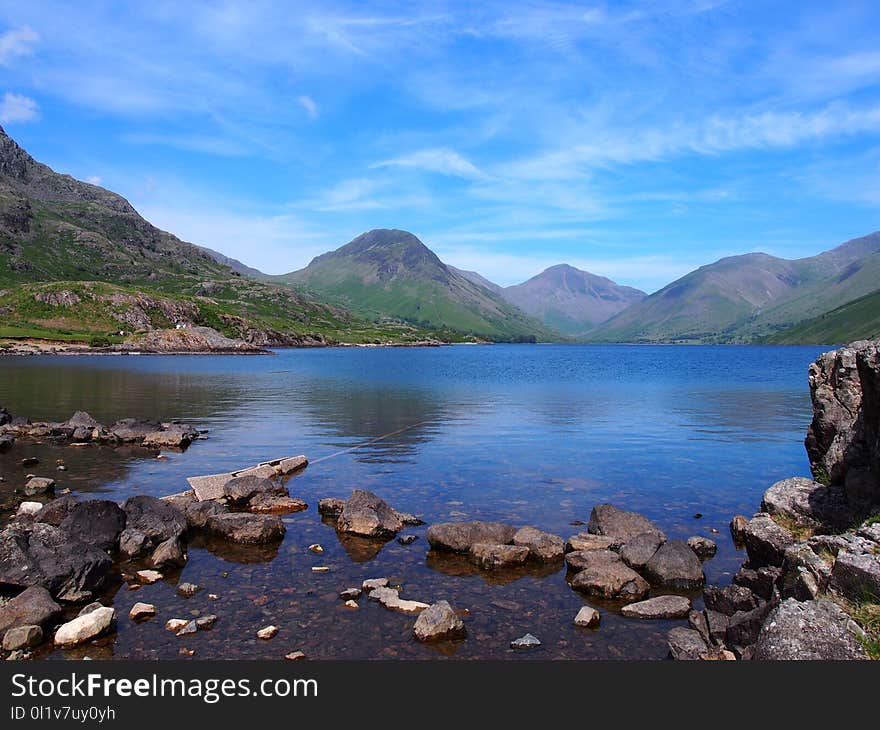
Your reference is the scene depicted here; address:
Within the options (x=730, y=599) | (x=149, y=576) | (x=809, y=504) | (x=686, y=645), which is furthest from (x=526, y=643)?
(x=809, y=504)

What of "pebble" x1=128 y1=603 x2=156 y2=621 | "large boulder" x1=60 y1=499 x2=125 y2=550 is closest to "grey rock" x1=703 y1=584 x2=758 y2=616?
"pebble" x1=128 y1=603 x2=156 y2=621

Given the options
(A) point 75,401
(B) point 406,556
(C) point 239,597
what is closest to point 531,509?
(B) point 406,556

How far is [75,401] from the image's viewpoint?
8319 cm

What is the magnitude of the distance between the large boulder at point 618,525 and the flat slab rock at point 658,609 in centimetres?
531

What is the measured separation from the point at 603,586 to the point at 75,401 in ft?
275

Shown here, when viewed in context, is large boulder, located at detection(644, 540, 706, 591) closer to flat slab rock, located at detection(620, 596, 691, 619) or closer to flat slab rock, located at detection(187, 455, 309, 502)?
flat slab rock, located at detection(620, 596, 691, 619)

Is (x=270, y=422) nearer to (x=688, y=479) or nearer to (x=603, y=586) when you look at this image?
(x=688, y=479)

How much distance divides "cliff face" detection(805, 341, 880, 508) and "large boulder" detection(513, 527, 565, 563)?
1209 centimetres

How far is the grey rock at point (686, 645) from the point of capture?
17.0 meters

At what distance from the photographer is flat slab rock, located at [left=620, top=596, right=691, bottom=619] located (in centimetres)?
2038

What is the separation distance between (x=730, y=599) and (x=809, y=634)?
7323 millimetres

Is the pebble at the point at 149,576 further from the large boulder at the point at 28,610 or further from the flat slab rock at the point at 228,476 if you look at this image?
the flat slab rock at the point at 228,476

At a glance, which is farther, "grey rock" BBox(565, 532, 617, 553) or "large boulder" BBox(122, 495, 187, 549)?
"large boulder" BBox(122, 495, 187, 549)

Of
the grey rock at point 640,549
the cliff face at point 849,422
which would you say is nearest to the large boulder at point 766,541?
the grey rock at point 640,549
